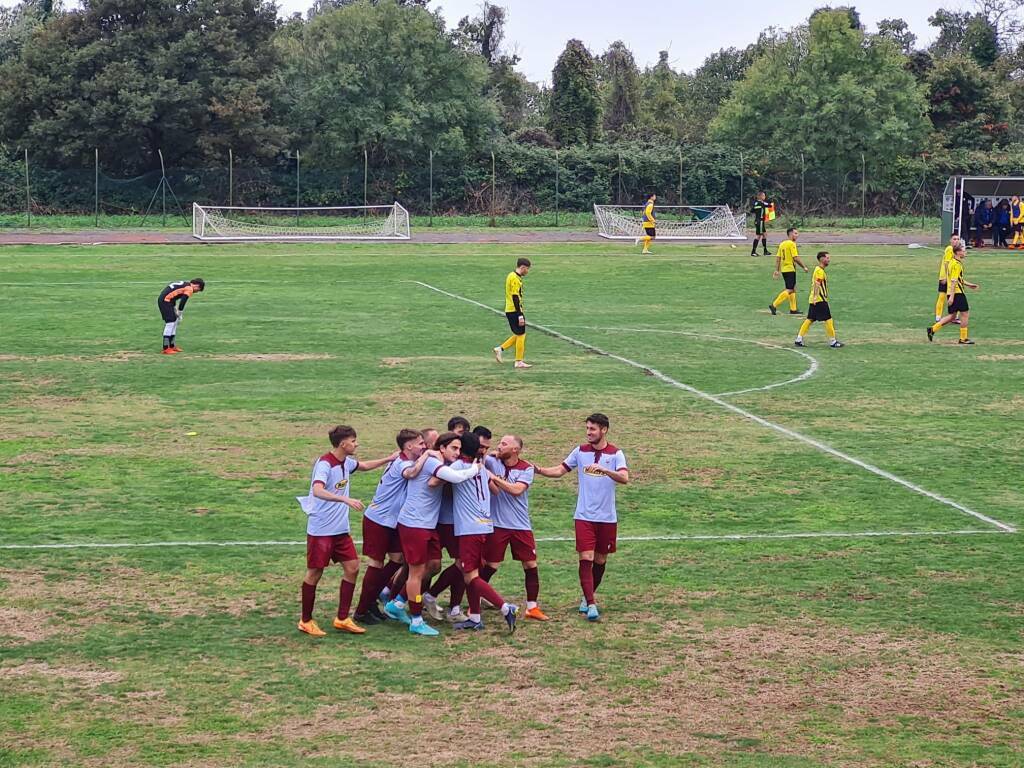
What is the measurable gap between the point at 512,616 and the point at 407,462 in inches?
57.7

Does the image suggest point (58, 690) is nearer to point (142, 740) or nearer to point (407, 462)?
point (142, 740)

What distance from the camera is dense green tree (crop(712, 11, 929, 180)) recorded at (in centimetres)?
7581

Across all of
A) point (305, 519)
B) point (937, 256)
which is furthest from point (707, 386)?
point (937, 256)

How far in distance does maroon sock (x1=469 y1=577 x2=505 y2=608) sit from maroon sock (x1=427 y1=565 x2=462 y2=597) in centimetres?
36

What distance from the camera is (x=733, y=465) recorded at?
1764 cm

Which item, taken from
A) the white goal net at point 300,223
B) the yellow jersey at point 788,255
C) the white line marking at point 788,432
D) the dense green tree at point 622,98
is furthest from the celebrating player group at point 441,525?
the dense green tree at point 622,98

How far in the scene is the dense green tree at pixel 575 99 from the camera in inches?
3260

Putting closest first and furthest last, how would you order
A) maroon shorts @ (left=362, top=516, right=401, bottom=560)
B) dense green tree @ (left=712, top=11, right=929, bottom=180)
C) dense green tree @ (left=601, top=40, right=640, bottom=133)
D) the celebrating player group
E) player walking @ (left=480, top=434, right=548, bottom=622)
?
the celebrating player group, player walking @ (left=480, top=434, right=548, bottom=622), maroon shorts @ (left=362, top=516, right=401, bottom=560), dense green tree @ (left=712, top=11, right=929, bottom=180), dense green tree @ (left=601, top=40, right=640, bottom=133)

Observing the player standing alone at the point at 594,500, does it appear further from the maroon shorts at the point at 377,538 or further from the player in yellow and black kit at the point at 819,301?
the player in yellow and black kit at the point at 819,301

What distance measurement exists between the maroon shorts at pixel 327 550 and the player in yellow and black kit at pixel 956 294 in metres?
20.1

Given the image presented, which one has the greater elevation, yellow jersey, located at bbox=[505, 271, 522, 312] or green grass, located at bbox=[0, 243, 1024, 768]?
yellow jersey, located at bbox=[505, 271, 522, 312]

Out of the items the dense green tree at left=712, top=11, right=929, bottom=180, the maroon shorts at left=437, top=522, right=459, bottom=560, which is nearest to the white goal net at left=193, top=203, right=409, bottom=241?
the dense green tree at left=712, top=11, right=929, bottom=180

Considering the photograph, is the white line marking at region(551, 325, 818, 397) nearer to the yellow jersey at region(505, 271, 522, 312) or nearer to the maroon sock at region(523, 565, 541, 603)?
the yellow jersey at region(505, 271, 522, 312)

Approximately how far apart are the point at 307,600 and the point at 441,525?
1220mm
